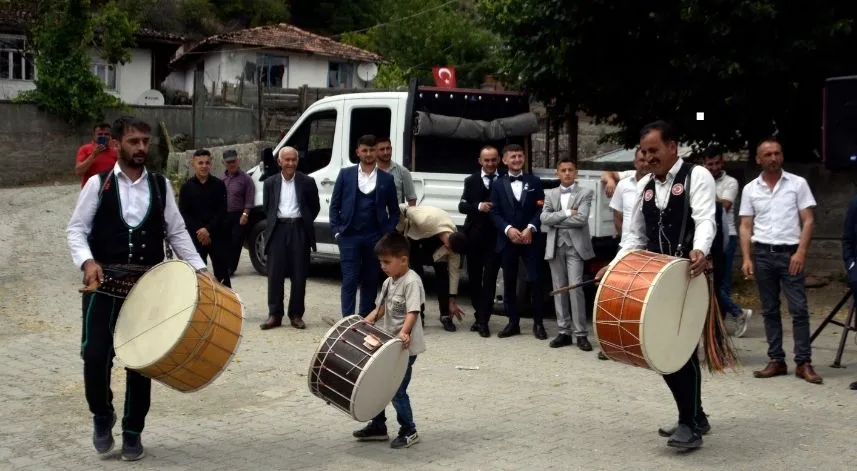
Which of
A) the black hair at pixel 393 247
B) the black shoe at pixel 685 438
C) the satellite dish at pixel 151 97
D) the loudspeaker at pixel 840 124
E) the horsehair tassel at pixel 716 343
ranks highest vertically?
the satellite dish at pixel 151 97

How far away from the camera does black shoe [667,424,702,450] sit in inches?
261

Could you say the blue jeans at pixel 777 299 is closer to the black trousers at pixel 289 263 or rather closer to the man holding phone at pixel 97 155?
the black trousers at pixel 289 263

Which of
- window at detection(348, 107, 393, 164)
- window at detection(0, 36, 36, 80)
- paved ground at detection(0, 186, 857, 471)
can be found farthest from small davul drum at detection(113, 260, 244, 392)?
window at detection(0, 36, 36, 80)

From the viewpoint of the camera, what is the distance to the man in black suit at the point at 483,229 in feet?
36.7

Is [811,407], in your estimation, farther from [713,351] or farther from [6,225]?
[6,225]

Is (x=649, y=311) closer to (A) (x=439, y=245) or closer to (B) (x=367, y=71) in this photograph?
(A) (x=439, y=245)

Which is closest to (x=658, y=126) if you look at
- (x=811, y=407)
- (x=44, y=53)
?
(x=811, y=407)

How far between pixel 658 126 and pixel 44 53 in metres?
27.5

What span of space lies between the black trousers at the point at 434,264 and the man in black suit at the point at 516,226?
0.69 meters

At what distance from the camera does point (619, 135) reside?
592 inches

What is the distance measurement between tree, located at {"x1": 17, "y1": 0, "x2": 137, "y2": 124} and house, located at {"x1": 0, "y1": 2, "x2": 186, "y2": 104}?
151 inches

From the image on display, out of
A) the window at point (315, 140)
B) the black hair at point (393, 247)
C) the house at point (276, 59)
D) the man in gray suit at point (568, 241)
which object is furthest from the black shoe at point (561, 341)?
the house at point (276, 59)

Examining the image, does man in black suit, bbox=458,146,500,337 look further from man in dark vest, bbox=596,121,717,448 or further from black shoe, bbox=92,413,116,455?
black shoe, bbox=92,413,116,455

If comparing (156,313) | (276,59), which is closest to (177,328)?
(156,313)
